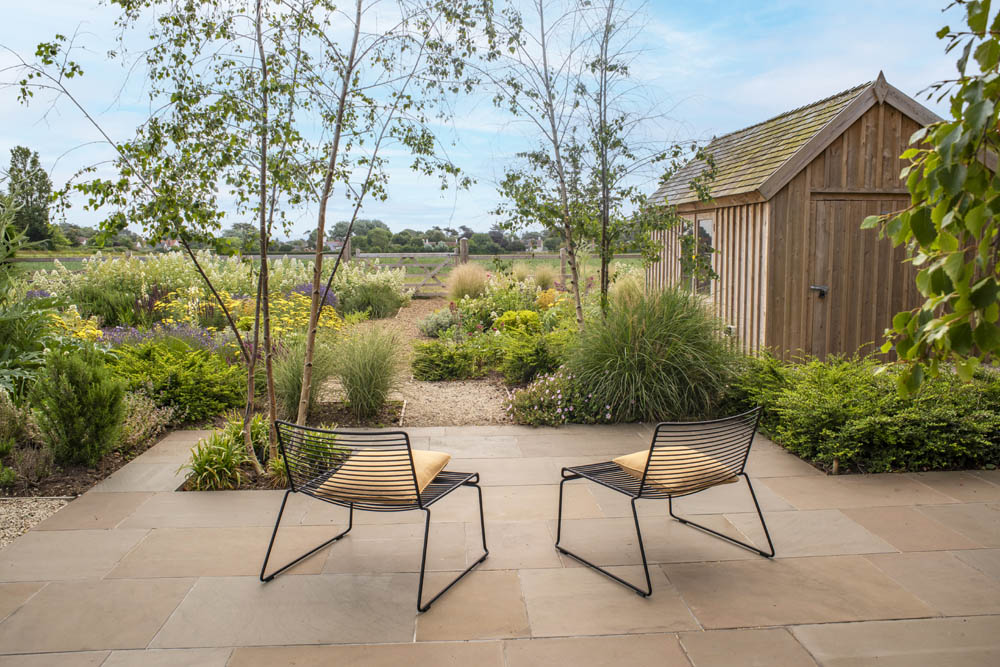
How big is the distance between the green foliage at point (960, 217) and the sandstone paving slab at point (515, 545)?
2165 millimetres

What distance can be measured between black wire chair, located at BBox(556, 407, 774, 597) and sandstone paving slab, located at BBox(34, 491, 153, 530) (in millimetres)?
2617

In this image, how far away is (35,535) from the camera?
379 centimetres

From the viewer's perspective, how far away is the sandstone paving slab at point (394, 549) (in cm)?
341

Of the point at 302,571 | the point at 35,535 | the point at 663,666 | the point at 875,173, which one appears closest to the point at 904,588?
the point at 663,666

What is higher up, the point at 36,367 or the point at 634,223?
the point at 634,223

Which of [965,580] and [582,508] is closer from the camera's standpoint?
[965,580]

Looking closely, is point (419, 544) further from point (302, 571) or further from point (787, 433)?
point (787, 433)

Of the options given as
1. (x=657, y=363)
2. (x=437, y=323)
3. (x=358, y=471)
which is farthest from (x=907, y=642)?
(x=437, y=323)

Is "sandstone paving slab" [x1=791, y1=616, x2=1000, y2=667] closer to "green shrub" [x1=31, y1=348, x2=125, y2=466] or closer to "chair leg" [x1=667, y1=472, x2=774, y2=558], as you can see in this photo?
"chair leg" [x1=667, y1=472, x2=774, y2=558]

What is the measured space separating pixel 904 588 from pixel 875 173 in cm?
554

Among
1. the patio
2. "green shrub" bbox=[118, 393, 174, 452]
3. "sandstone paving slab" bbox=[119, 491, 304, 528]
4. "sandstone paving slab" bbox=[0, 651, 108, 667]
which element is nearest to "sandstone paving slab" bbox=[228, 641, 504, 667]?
the patio

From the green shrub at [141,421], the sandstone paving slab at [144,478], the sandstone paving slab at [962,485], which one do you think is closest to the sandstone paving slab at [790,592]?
the sandstone paving slab at [962,485]

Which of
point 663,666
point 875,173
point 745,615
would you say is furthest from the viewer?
point 875,173

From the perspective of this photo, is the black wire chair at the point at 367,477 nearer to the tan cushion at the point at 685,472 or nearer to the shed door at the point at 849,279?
the tan cushion at the point at 685,472
